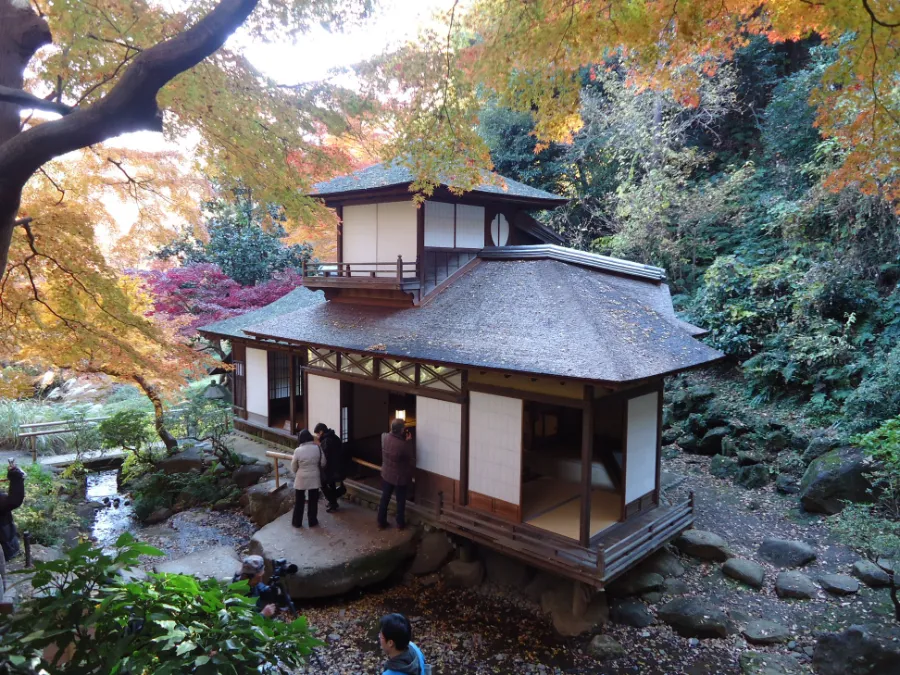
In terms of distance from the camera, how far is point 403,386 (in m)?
9.50

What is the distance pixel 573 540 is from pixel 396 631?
166 inches

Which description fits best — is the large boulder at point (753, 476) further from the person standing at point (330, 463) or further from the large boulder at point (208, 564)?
the large boulder at point (208, 564)

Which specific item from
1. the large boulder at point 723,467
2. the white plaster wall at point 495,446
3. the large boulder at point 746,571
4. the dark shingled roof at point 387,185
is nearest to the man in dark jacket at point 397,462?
the white plaster wall at point 495,446

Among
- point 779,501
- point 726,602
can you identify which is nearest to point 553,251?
point 726,602

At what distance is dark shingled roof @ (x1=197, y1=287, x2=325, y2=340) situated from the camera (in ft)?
46.1

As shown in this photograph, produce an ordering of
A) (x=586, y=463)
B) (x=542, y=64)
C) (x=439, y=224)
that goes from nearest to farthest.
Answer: (x=542, y=64) → (x=586, y=463) → (x=439, y=224)

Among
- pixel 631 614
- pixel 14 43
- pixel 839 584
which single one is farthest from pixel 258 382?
pixel 839 584

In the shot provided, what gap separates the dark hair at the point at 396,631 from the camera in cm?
389

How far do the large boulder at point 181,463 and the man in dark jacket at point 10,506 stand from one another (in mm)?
5703

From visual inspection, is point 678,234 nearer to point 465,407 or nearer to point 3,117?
point 465,407

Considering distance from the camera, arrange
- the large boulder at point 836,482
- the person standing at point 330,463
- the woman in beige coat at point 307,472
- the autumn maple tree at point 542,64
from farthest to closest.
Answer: the large boulder at point 836,482
the person standing at point 330,463
the woman in beige coat at point 307,472
the autumn maple tree at point 542,64

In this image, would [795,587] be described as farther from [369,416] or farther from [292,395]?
[292,395]

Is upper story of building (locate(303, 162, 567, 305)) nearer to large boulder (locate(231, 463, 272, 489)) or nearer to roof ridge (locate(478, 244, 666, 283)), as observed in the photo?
roof ridge (locate(478, 244, 666, 283))

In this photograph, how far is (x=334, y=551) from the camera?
8.25 m
